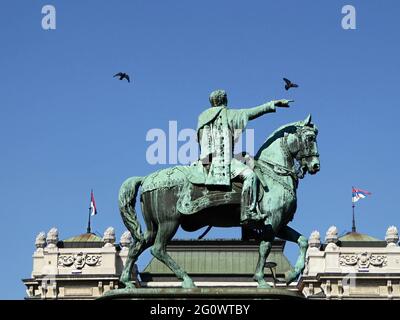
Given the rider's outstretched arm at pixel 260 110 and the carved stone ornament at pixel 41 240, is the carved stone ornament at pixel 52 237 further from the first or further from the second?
the rider's outstretched arm at pixel 260 110

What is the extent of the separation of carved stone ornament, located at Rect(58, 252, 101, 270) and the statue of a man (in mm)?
80124

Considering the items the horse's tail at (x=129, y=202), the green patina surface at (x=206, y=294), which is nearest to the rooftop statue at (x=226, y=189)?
the horse's tail at (x=129, y=202)

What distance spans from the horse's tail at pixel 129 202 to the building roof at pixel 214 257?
3133 inches

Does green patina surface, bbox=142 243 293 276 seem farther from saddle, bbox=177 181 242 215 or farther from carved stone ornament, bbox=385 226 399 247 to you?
saddle, bbox=177 181 242 215

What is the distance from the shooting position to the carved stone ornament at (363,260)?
110 meters

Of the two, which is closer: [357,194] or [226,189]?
[226,189]

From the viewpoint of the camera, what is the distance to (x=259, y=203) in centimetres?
3128

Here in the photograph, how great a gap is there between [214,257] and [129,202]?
8584 centimetres

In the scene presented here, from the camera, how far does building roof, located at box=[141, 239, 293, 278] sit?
370 feet

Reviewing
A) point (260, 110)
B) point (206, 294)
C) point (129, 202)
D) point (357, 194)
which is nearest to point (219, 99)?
point (260, 110)

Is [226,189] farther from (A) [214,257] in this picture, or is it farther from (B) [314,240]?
(A) [214,257]

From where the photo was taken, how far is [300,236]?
3166 cm

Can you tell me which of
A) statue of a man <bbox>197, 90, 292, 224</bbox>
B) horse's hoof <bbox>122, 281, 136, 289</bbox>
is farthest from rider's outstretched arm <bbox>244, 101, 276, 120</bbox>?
horse's hoof <bbox>122, 281, 136, 289</bbox>

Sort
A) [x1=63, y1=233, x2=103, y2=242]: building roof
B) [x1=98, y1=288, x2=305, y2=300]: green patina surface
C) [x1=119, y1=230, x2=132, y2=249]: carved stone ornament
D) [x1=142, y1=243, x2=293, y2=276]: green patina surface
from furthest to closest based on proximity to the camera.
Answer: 1. [x1=63, y1=233, x2=103, y2=242]: building roof
2. [x1=119, y1=230, x2=132, y2=249]: carved stone ornament
3. [x1=142, y1=243, x2=293, y2=276]: green patina surface
4. [x1=98, y1=288, x2=305, y2=300]: green patina surface
